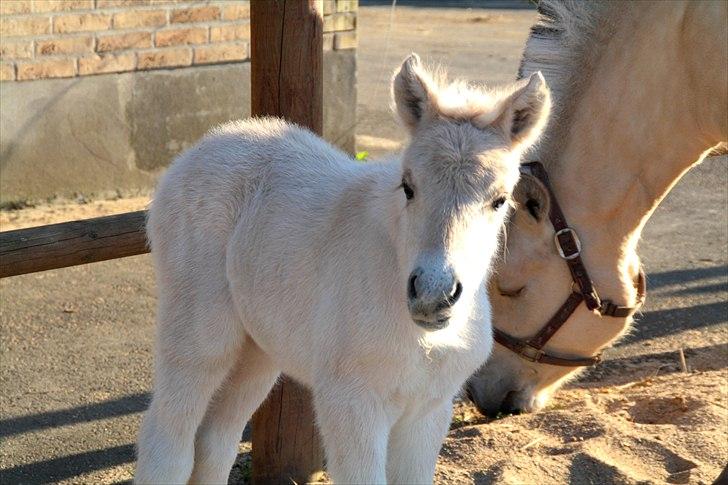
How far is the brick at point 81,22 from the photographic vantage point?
7.45 m

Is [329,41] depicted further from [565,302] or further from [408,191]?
[408,191]

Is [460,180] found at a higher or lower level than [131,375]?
higher

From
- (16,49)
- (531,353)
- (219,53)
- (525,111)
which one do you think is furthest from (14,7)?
(525,111)

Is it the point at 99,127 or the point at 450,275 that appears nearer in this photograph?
the point at 450,275

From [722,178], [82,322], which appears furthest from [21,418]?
[722,178]

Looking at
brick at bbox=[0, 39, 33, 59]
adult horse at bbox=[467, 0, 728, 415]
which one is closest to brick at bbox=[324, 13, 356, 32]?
brick at bbox=[0, 39, 33, 59]

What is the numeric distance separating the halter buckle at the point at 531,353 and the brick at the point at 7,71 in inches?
191

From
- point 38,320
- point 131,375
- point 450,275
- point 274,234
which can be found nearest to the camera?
point 450,275

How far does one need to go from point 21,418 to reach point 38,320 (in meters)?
1.19

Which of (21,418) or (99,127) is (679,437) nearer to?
(21,418)

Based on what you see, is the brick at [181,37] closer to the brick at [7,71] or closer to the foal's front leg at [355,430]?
the brick at [7,71]

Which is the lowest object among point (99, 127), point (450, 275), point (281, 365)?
point (99, 127)

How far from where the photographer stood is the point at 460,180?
2625 millimetres

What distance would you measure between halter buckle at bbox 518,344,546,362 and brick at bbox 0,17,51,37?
4863 millimetres
